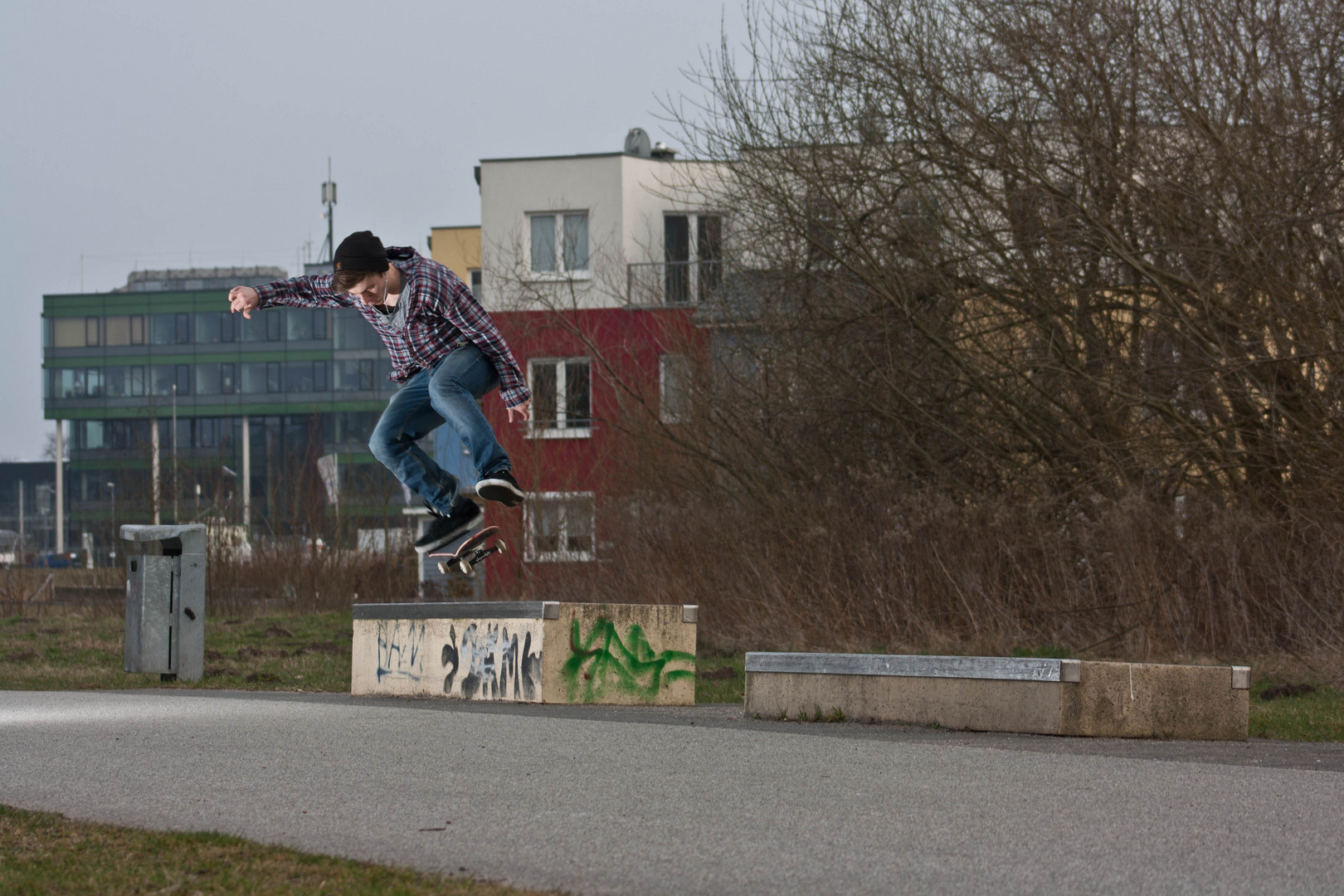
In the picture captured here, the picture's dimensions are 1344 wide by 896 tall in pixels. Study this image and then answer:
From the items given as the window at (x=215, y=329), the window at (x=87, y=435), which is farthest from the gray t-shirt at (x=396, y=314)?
the window at (x=87, y=435)

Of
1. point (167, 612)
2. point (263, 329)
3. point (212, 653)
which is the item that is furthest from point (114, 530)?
point (263, 329)

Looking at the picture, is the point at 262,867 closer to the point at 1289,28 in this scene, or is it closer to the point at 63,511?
the point at 1289,28

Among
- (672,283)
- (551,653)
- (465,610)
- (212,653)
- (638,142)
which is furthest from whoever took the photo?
(638,142)

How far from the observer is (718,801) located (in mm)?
6859

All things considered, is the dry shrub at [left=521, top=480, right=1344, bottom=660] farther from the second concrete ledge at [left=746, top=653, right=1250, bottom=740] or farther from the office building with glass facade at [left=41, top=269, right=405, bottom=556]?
the office building with glass facade at [left=41, top=269, right=405, bottom=556]

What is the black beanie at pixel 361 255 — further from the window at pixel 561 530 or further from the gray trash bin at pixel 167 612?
the window at pixel 561 530

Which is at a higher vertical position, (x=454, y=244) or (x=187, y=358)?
(x=187, y=358)

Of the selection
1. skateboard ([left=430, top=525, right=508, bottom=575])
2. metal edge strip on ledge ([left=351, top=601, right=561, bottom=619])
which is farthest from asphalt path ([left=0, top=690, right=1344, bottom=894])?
metal edge strip on ledge ([left=351, top=601, right=561, bottom=619])

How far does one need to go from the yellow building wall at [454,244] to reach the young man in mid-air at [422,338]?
34.2m

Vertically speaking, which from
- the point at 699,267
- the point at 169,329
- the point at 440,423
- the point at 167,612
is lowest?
the point at 167,612

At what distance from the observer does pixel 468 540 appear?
6289 mm

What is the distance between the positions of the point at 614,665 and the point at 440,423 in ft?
25.1

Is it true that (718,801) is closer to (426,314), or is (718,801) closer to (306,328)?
(426,314)

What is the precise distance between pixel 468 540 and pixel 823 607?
1439 centimetres
